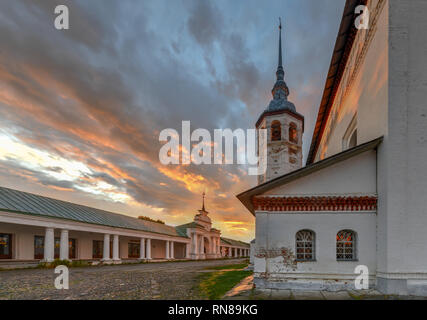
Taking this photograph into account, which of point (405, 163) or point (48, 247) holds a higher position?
point (405, 163)

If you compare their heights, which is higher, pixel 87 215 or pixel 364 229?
pixel 364 229

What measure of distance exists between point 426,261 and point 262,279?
4.62m

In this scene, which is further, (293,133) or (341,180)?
(293,133)

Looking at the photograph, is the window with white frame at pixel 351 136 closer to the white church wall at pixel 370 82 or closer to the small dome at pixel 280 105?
the white church wall at pixel 370 82

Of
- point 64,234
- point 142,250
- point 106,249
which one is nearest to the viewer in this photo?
point 64,234

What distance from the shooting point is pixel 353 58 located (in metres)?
11.3

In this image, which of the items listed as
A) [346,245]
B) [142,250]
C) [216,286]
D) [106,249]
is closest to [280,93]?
[346,245]

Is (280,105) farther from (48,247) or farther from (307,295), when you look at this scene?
(48,247)

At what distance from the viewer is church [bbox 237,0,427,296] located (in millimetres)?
7477

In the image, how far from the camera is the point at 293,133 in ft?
71.5

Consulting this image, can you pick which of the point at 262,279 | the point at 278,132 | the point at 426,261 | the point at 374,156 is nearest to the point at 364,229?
the point at 426,261

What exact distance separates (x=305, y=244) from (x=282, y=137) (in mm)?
13251

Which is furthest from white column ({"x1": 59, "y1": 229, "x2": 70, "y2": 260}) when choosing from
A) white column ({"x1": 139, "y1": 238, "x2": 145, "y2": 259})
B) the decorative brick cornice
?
the decorative brick cornice
